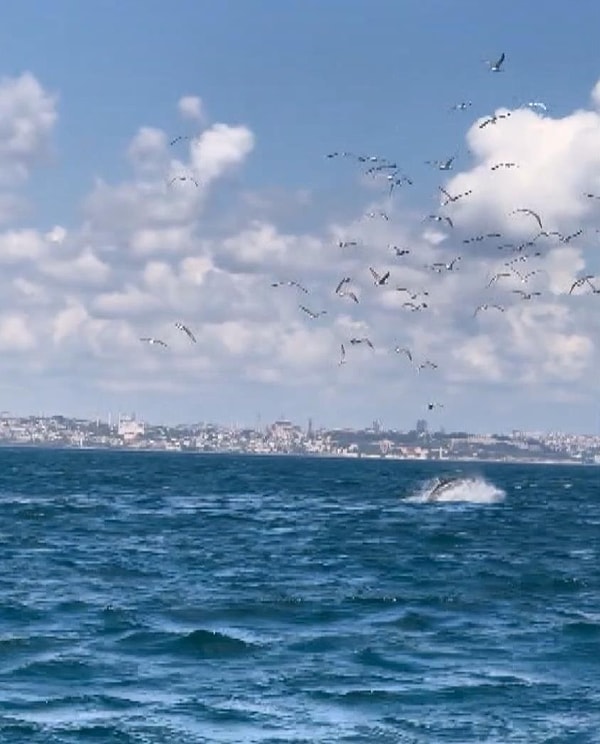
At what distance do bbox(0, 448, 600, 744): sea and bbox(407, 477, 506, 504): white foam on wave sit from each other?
177 feet

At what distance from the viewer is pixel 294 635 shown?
46219 mm

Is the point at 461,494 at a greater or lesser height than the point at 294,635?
greater

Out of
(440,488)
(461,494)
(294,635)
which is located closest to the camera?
(294,635)

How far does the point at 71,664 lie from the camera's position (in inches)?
1586

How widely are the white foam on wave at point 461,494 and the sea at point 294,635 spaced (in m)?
53.9

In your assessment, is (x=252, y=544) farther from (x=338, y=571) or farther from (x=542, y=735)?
(x=542, y=735)

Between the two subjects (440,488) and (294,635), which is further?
(440,488)

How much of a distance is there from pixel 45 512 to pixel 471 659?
69180mm

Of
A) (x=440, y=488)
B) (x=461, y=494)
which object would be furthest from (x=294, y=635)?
(x=461, y=494)

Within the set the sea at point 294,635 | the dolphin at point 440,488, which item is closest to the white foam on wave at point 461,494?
the dolphin at point 440,488

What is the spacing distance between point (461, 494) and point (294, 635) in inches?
4357

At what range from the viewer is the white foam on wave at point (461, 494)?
148 m

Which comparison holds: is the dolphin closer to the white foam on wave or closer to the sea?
the white foam on wave

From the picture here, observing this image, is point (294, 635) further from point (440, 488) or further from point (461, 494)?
point (461, 494)
